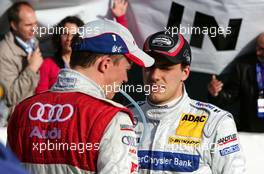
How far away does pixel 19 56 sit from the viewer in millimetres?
4699

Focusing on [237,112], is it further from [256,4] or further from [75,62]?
[75,62]

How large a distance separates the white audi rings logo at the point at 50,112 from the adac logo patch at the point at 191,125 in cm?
85

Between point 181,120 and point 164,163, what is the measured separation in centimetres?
23

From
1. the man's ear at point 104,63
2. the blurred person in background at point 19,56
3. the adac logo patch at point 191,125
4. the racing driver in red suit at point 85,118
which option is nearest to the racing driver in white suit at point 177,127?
the adac logo patch at point 191,125

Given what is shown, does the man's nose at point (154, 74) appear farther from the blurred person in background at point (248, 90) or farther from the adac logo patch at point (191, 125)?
the blurred person in background at point (248, 90)

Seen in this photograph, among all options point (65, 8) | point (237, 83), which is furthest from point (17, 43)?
point (237, 83)

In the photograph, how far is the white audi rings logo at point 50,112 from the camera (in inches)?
83.4

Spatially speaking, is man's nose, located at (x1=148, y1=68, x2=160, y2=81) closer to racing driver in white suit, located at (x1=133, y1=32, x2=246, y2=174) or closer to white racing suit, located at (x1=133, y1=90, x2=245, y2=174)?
racing driver in white suit, located at (x1=133, y1=32, x2=246, y2=174)

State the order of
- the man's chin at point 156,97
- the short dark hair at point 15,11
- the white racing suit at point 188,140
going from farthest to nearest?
1. the short dark hair at point 15,11
2. the man's chin at point 156,97
3. the white racing suit at point 188,140

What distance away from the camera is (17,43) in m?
4.72

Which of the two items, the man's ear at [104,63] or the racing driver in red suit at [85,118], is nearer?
the racing driver in red suit at [85,118]

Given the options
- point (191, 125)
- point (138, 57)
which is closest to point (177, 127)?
point (191, 125)

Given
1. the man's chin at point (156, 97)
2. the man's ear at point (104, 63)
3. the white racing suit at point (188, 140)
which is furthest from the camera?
the man's chin at point (156, 97)

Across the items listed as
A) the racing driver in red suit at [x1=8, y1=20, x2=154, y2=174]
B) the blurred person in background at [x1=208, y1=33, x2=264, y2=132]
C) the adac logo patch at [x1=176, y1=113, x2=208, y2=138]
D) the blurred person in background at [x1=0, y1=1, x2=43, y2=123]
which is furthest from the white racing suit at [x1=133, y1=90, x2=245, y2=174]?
the blurred person in background at [x1=208, y1=33, x2=264, y2=132]
